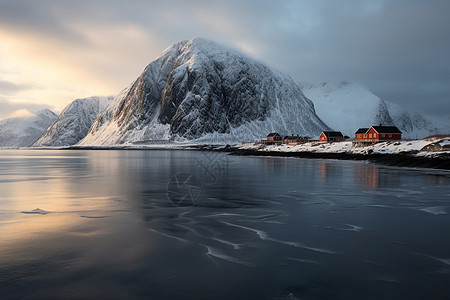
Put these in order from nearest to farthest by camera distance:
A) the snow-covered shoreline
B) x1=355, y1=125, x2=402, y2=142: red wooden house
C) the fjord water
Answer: the fjord water < the snow-covered shoreline < x1=355, y1=125, x2=402, y2=142: red wooden house

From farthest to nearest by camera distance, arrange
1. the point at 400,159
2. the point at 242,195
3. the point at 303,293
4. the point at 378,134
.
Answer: the point at 378,134 < the point at 400,159 < the point at 242,195 < the point at 303,293

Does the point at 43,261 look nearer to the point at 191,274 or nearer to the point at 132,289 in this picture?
the point at 132,289

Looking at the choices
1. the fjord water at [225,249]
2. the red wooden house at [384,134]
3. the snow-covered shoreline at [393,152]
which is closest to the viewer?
the fjord water at [225,249]

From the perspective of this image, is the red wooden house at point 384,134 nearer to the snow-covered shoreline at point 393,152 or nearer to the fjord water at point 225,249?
the snow-covered shoreline at point 393,152

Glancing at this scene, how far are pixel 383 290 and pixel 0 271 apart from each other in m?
8.64

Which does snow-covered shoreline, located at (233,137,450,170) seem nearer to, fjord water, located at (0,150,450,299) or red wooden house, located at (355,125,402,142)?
red wooden house, located at (355,125,402,142)

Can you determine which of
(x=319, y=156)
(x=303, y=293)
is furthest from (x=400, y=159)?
(x=303, y=293)

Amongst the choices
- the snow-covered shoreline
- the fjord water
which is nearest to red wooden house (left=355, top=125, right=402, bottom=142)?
the snow-covered shoreline

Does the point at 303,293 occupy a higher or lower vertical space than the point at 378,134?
lower

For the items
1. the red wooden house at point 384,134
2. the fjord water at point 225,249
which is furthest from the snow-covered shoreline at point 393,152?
the fjord water at point 225,249

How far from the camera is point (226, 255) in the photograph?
9094mm

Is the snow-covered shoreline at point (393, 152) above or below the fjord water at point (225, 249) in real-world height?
above

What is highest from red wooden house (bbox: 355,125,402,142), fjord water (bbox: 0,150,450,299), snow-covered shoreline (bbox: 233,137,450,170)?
→ red wooden house (bbox: 355,125,402,142)

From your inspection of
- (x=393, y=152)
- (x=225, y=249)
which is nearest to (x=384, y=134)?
(x=393, y=152)
